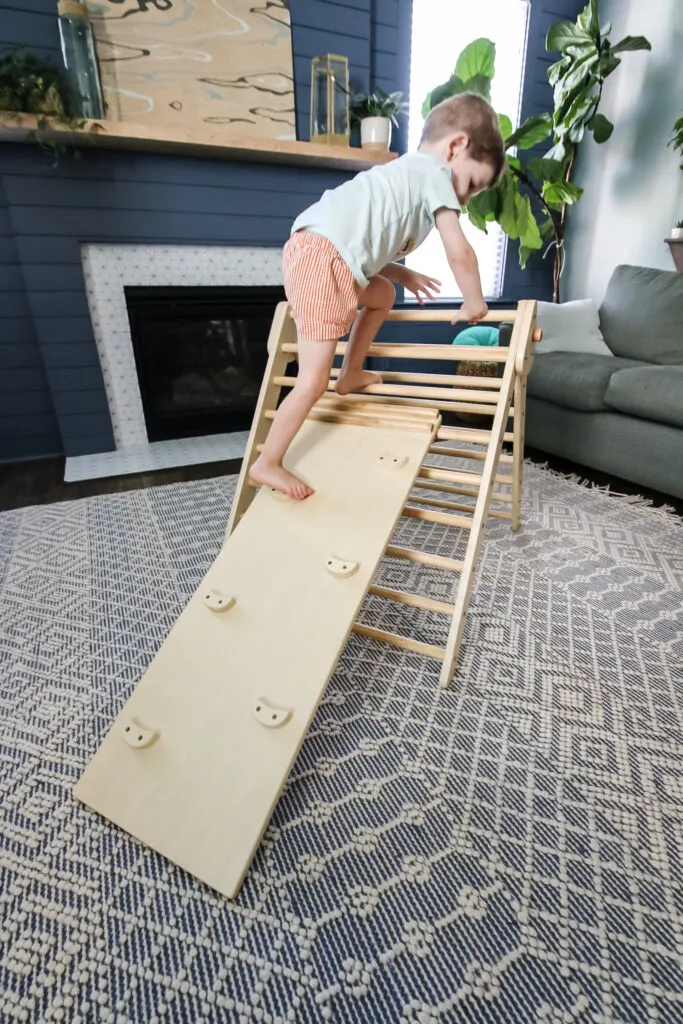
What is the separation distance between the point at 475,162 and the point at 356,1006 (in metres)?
1.43

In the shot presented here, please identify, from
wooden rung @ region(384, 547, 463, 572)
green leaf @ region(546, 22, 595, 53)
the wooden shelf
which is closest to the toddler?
wooden rung @ region(384, 547, 463, 572)

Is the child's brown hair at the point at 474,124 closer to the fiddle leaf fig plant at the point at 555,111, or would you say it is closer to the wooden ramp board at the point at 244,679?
the wooden ramp board at the point at 244,679

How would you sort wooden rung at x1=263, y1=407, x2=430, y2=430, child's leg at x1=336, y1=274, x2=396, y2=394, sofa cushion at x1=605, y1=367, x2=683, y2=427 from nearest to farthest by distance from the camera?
wooden rung at x1=263, y1=407, x2=430, y2=430
child's leg at x1=336, y1=274, x2=396, y2=394
sofa cushion at x1=605, y1=367, x2=683, y2=427

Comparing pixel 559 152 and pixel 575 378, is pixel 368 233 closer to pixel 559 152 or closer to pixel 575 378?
pixel 575 378

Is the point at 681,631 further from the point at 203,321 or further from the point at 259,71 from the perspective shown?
the point at 259,71

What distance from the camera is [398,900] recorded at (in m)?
0.67

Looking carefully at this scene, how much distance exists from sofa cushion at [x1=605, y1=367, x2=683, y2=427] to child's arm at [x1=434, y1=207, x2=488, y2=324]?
946mm

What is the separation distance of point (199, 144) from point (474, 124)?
1.44 m

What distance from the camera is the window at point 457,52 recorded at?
2.66 meters

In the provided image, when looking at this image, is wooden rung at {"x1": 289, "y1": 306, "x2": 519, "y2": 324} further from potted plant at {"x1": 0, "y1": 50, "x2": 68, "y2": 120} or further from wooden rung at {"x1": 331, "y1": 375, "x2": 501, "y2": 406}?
potted plant at {"x1": 0, "y1": 50, "x2": 68, "y2": 120}

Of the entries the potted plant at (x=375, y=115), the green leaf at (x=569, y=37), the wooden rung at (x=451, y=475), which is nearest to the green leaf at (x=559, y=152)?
the green leaf at (x=569, y=37)

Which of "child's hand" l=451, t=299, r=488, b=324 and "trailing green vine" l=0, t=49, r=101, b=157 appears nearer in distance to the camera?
"child's hand" l=451, t=299, r=488, b=324

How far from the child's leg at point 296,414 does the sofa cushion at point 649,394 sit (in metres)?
1.22

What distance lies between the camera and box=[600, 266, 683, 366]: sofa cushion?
6.94ft
